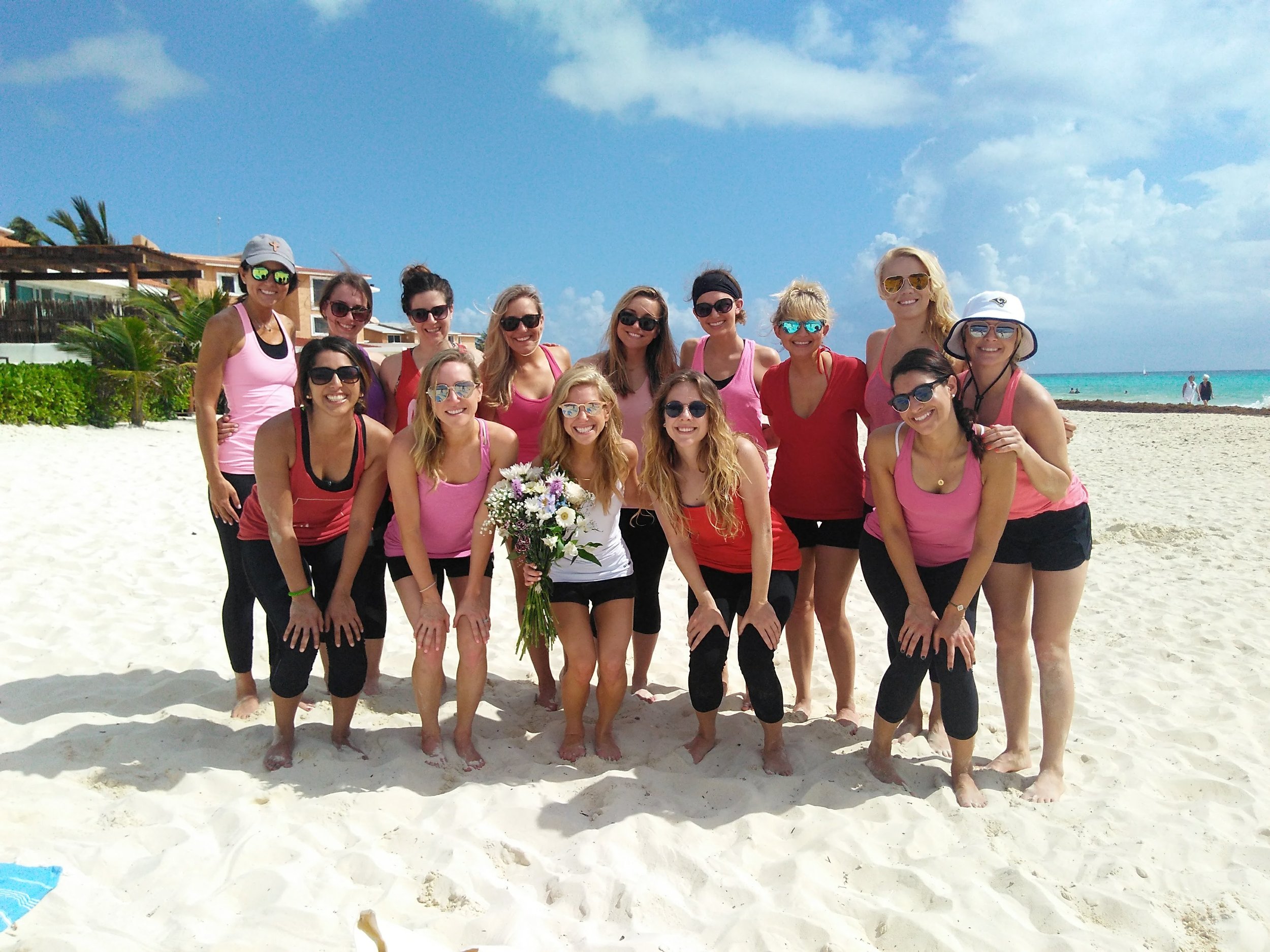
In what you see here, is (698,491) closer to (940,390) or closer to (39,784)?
(940,390)

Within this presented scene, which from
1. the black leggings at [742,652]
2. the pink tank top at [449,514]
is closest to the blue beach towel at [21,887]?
the pink tank top at [449,514]

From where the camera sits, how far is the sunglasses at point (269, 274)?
446cm

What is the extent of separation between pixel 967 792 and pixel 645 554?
2.10 metres

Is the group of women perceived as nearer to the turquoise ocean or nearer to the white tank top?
the white tank top

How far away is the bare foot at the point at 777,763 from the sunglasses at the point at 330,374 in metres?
2.91

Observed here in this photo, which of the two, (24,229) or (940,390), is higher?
(24,229)

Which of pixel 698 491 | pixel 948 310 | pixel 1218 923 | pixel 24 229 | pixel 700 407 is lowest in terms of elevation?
pixel 1218 923

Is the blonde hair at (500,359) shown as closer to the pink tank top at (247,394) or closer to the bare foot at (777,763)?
the pink tank top at (247,394)

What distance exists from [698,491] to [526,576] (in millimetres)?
1021

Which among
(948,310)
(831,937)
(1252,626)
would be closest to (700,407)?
(948,310)

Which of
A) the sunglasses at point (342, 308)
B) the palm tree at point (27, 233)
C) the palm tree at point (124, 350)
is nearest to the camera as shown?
the sunglasses at point (342, 308)

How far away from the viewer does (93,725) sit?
4.34 metres

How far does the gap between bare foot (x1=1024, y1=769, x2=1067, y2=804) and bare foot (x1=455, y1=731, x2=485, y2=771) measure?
2.72 meters

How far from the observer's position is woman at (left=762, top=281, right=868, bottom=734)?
4.55 metres
